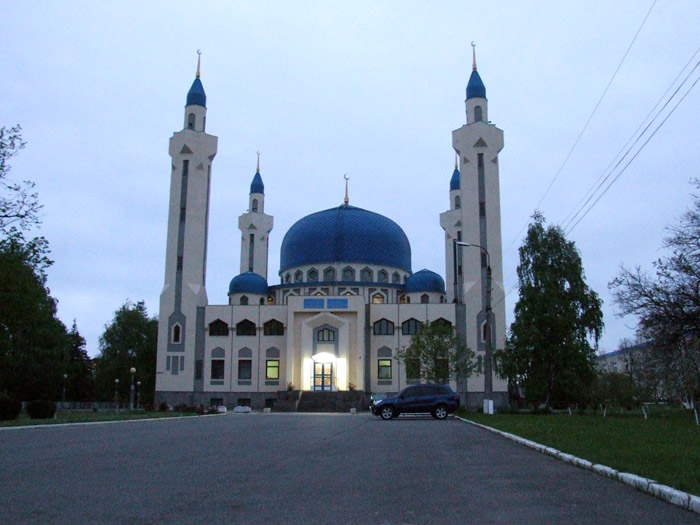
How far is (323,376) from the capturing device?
5491cm

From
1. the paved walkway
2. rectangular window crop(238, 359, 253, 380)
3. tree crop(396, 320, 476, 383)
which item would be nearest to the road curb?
the paved walkway

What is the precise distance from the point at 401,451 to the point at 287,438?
13.5 feet

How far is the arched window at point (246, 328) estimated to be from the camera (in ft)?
188

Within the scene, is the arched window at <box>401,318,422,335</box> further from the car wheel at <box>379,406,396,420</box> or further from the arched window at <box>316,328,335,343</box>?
the car wheel at <box>379,406,396,420</box>

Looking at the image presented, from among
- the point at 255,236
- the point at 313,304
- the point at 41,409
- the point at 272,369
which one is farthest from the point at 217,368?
the point at 41,409

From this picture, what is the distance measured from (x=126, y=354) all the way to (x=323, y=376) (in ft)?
80.4

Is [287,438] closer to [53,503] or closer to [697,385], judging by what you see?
[53,503]

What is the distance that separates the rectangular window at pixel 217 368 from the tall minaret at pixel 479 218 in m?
19.8

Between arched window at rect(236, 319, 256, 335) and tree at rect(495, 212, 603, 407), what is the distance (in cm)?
2325

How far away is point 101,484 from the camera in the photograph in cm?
753

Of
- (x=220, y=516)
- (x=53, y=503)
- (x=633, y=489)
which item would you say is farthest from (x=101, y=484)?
(x=633, y=489)

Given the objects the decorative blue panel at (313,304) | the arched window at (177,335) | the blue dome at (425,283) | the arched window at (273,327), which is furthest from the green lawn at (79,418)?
the blue dome at (425,283)

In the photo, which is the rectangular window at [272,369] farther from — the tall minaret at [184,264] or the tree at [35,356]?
the tree at [35,356]

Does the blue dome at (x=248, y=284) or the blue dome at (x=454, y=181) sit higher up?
the blue dome at (x=454, y=181)
